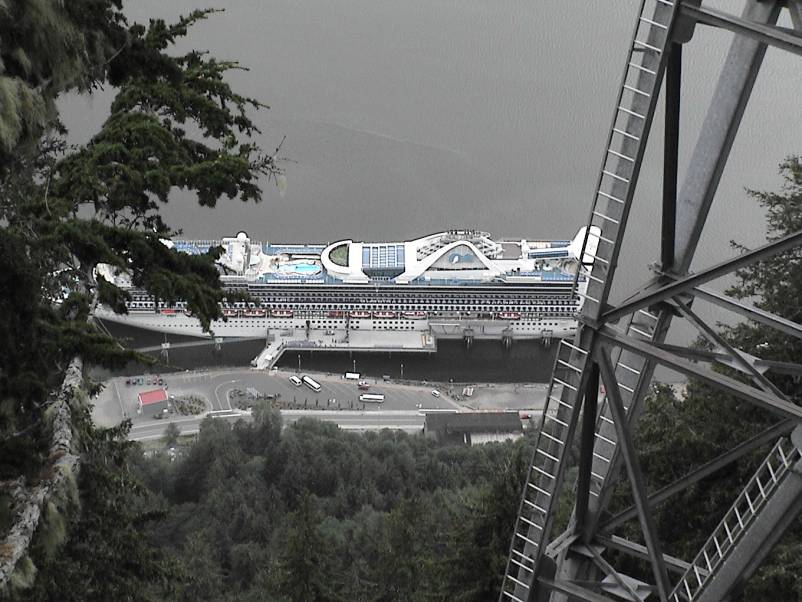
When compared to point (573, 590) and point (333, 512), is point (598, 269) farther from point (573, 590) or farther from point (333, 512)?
point (333, 512)

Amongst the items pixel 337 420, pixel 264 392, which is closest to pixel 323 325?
pixel 264 392

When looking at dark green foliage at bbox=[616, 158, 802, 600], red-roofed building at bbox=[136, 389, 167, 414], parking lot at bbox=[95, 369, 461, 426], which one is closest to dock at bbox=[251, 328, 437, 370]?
parking lot at bbox=[95, 369, 461, 426]

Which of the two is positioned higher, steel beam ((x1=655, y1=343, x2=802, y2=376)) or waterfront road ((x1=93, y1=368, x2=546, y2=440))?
steel beam ((x1=655, y1=343, x2=802, y2=376))

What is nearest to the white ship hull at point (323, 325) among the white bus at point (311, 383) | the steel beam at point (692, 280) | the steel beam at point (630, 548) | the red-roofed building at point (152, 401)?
the white bus at point (311, 383)

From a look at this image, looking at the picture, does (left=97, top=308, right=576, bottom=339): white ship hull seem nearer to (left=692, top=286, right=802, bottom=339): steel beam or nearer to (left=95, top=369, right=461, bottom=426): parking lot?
(left=95, top=369, right=461, bottom=426): parking lot

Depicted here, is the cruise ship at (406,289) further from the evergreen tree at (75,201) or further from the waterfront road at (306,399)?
the evergreen tree at (75,201)

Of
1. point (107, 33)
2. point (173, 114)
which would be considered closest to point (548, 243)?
point (173, 114)

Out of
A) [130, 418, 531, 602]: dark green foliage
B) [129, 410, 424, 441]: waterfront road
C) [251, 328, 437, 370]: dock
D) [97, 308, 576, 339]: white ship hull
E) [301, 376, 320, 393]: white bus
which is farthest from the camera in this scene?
[97, 308, 576, 339]: white ship hull
